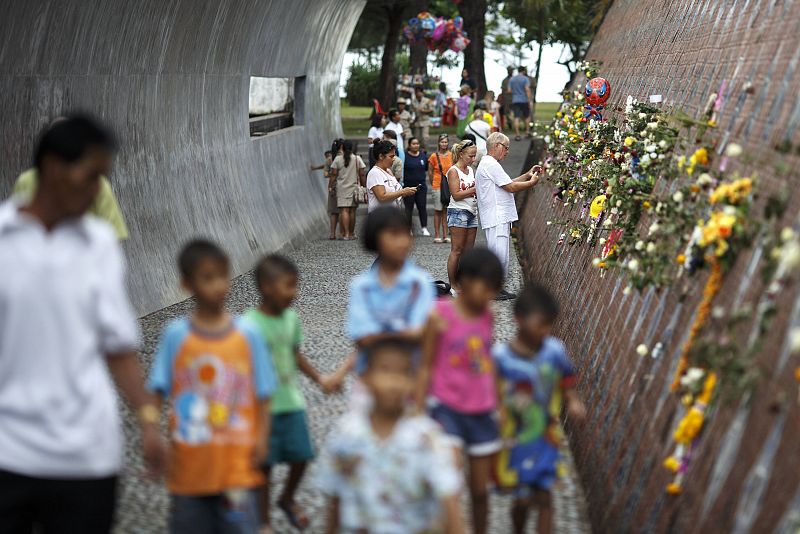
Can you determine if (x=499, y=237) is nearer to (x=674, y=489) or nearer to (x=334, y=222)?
(x=674, y=489)

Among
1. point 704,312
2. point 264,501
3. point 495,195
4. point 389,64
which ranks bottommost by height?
point 389,64

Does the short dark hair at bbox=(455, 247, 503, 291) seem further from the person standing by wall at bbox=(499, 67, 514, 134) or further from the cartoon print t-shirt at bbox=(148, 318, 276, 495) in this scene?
the person standing by wall at bbox=(499, 67, 514, 134)

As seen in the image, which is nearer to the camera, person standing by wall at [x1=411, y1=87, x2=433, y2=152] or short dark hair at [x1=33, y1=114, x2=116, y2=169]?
short dark hair at [x1=33, y1=114, x2=116, y2=169]

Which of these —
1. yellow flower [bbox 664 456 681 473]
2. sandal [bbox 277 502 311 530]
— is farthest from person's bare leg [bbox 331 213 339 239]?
yellow flower [bbox 664 456 681 473]

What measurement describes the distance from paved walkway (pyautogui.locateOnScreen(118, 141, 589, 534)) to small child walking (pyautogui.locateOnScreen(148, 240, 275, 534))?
1.55m

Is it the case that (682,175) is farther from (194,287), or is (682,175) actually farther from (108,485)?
(108,485)

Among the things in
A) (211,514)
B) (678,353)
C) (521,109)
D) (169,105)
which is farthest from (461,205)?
(521,109)

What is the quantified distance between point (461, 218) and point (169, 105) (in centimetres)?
302

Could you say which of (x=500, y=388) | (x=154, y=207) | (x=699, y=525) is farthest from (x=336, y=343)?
(x=699, y=525)

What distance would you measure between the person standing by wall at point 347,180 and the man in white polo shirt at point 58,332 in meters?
15.0

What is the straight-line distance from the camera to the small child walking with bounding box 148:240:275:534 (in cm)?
461

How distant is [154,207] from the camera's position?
12.4 meters

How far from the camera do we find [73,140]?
13.1ft

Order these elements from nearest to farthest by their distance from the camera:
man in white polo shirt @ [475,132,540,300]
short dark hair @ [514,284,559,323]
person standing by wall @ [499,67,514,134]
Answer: short dark hair @ [514,284,559,323] → man in white polo shirt @ [475,132,540,300] → person standing by wall @ [499,67,514,134]
